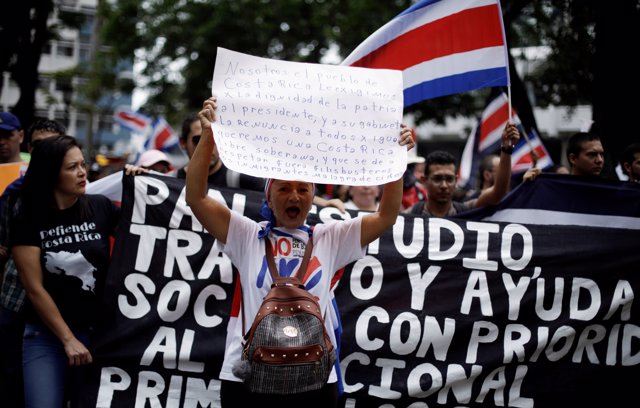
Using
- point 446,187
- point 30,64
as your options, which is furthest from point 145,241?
point 30,64

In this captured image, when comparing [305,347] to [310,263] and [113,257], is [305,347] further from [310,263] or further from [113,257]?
[113,257]

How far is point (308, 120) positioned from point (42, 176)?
1.48m

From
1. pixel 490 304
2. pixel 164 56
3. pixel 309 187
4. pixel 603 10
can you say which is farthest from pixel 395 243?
pixel 164 56

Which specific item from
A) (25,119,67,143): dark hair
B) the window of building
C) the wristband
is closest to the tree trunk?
(25,119,67,143): dark hair

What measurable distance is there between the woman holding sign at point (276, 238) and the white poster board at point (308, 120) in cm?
9

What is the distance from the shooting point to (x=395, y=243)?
469cm

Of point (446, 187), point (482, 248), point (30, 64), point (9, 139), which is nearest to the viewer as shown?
point (482, 248)

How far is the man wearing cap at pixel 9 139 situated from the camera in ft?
16.4

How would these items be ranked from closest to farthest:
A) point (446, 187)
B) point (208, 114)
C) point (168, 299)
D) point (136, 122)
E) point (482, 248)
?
point (208, 114) → point (168, 299) → point (482, 248) → point (446, 187) → point (136, 122)

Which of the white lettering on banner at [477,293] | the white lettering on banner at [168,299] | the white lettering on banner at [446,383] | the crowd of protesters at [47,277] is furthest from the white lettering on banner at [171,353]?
the white lettering on banner at [477,293]

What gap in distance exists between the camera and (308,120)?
10.8ft

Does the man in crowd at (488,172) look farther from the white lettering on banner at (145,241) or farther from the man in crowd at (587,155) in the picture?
the white lettering on banner at (145,241)

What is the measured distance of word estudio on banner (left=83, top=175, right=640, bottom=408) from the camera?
14.7 feet

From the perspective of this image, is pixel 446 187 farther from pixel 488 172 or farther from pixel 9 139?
pixel 9 139
